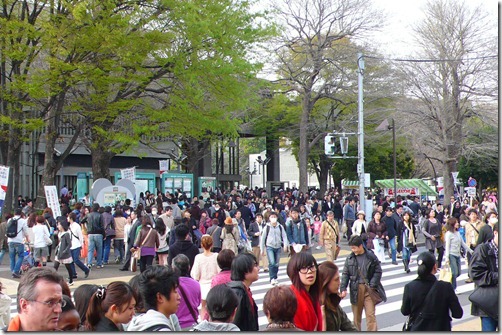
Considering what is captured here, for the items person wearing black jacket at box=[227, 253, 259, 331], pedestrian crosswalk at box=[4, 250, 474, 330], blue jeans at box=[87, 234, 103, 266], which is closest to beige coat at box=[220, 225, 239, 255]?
pedestrian crosswalk at box=[4, 250, 474, 330]

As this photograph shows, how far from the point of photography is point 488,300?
7.15 meters

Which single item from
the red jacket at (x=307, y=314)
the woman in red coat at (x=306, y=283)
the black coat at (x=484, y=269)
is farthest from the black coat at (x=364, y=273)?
the red jacket at (x=307, y=314)

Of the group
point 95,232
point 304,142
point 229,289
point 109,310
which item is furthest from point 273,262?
point 304,142

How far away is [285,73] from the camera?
135ft

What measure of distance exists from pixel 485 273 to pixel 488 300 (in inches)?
11.5

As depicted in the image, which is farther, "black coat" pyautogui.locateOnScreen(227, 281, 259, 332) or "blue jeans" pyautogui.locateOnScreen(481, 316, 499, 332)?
"blue jeans" pyautogui.locateOnScreen(481, 316, 499, 332)

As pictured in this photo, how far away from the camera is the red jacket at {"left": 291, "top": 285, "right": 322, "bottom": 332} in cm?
550

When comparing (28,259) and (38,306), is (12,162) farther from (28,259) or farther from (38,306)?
(38,306)

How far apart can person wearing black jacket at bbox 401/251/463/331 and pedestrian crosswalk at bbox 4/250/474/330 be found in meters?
3.60

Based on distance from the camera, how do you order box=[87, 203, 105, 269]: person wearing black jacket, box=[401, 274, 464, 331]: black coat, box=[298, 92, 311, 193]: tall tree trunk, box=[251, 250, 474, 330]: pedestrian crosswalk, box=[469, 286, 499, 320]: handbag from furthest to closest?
box=[298, 92, 311, 193]: tall tree trunk, box=[87, 203, 105, 269]: person wearing black jacket, box=[251, 250, 474, 330]: pedestrian crosswalk, box=[469, 286, 499, 320]: handbag, box=[401, 274, 464, 331]: black coat

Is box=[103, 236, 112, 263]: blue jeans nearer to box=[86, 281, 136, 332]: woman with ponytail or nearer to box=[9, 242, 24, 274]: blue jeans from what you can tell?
box=[9, 242, 24, 274]: blue jeans

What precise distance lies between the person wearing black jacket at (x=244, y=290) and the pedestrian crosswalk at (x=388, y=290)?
4363mm

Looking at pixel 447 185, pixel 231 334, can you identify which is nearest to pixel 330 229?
pixel 231 334

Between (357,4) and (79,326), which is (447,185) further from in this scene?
(79,326)
